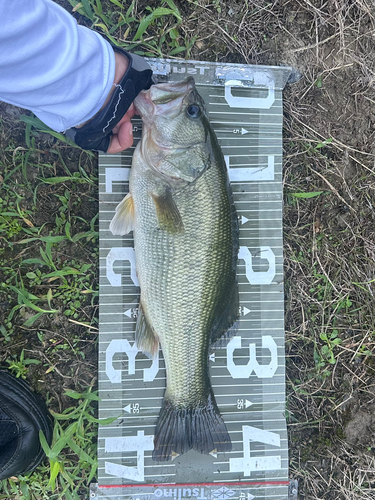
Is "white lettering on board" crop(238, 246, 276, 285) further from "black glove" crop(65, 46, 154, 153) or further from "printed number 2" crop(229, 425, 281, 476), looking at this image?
"black glove" crop(65, 46, 154, 153)

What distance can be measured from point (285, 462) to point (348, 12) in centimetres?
365

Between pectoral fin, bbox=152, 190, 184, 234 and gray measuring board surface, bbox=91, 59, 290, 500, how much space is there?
49 centimetres

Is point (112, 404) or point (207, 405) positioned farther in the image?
point (112, 404)

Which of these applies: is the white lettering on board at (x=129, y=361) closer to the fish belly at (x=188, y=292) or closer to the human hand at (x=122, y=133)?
the fish belly at (x=188, y=292)

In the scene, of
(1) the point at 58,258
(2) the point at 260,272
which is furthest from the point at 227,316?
(1) the point at 58,258

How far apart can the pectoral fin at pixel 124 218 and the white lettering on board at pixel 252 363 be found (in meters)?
1.19

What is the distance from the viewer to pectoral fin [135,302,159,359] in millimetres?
2451

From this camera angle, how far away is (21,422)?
2432 millimetres

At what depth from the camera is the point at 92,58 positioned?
1.75m

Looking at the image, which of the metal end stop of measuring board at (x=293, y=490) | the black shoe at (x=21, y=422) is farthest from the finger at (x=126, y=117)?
the metal end stop of measuring board at (x=293, y=490)

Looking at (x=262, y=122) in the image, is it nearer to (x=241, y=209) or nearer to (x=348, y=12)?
(x=241, y=209)

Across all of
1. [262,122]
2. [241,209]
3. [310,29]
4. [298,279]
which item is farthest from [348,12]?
[298,279]

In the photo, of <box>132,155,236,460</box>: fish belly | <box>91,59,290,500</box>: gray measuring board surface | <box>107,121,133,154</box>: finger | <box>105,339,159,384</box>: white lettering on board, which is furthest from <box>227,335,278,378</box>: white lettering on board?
<box>107,121,133,154</box>: finger

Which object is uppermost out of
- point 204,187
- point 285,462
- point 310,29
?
point 310,29
